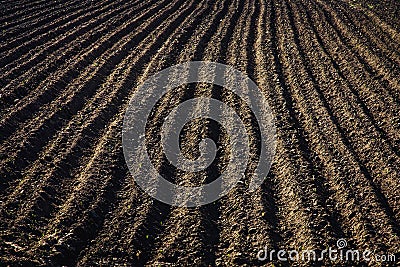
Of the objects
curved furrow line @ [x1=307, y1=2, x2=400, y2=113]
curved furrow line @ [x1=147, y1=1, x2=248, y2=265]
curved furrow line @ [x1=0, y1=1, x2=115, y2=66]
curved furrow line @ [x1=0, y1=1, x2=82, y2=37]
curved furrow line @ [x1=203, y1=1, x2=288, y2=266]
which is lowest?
curved furrow line @ [x1=203, y1=1, x2=288, y2=266]

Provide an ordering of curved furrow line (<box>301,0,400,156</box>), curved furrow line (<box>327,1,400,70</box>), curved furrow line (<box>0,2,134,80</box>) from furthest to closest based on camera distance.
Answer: curved furrow line (<box>327,1,400,70</box>) < curved furrow line (<box>0,2,134,80</box>) < curved furrow line (<box>301,0,400,156</box>)

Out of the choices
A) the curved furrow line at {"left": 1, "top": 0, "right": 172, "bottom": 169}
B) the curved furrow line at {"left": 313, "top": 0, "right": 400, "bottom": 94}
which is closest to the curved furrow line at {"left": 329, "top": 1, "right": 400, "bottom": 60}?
the curved furrow line at {"left": 313, "top": 0, "right": 400, "bottom": 94}

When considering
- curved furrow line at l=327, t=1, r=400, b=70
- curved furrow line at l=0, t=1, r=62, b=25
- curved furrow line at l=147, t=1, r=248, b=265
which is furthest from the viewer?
curved furrow line at l=0, t=1, r=62, b=25

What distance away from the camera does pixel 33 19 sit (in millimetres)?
12539

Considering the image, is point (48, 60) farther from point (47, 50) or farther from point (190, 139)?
point (190, 139)

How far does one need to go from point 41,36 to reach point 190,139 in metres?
6.16

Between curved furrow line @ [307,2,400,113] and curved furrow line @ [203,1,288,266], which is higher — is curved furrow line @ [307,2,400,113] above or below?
above

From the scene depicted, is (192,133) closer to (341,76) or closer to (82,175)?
(82,175)

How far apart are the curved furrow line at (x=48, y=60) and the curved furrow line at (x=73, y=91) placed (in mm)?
275

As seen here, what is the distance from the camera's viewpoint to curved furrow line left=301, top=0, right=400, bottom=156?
774 cm

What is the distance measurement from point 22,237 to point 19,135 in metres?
2.54

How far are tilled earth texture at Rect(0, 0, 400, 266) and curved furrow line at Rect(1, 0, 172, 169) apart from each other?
0.04 metres

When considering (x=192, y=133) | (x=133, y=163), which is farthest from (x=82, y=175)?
(x=192, y=133)

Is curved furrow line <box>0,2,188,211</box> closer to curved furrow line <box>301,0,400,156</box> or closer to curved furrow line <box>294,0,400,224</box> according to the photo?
curved furrow line <box>301,0,400,156</box>
